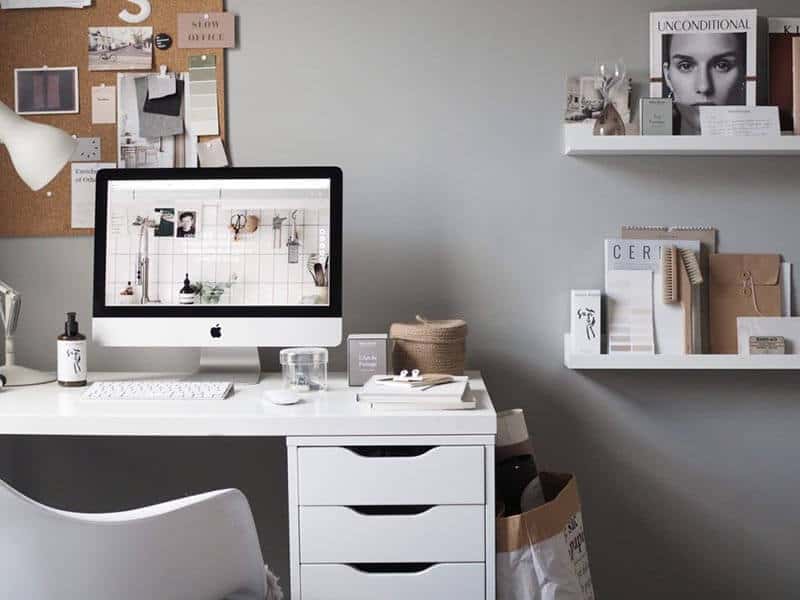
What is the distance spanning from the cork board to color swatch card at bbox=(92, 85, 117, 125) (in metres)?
0.01

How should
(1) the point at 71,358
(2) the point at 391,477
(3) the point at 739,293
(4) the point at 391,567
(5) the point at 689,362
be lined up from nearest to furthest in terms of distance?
(2) the point at 391,477 < (4) the point at 391,567 < (1) the point at 71,358 < (5) the point at 689,362 < (3) the point at 739,293

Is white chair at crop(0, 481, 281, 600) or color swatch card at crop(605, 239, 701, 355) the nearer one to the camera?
white chair at crop(0, 481, 281, 600)

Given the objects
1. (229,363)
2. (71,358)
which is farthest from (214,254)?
(71,358)

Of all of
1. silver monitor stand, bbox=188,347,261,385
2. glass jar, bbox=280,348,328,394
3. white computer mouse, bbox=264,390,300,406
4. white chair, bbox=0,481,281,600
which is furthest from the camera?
silver monitor stand, bbox=188,347,261,385

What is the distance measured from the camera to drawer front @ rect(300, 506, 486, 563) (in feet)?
5.93

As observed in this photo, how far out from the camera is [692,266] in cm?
235

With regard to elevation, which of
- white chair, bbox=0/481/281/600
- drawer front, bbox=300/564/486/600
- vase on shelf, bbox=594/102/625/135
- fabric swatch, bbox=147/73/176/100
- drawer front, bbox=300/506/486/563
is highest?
fabric swatch, bbox=147/73/176/100

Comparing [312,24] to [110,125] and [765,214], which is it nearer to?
[110,125]

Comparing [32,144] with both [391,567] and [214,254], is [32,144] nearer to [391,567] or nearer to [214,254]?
[214,254]

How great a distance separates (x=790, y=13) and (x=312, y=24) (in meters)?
1.30

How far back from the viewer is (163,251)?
2.20 meters

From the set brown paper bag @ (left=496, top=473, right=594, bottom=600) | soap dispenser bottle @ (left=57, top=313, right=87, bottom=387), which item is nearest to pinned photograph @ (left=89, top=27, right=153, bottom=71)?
soap dispenser bottle @ (left=57, top=313, right=87, bottom=387)

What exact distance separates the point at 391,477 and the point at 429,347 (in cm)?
42

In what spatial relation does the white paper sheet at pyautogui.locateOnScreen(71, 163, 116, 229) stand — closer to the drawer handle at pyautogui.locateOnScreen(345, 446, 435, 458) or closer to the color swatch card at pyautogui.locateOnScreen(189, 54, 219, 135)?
the color swatch card at pyautogui.locateOnScreen(189, 54, 219, 135)
